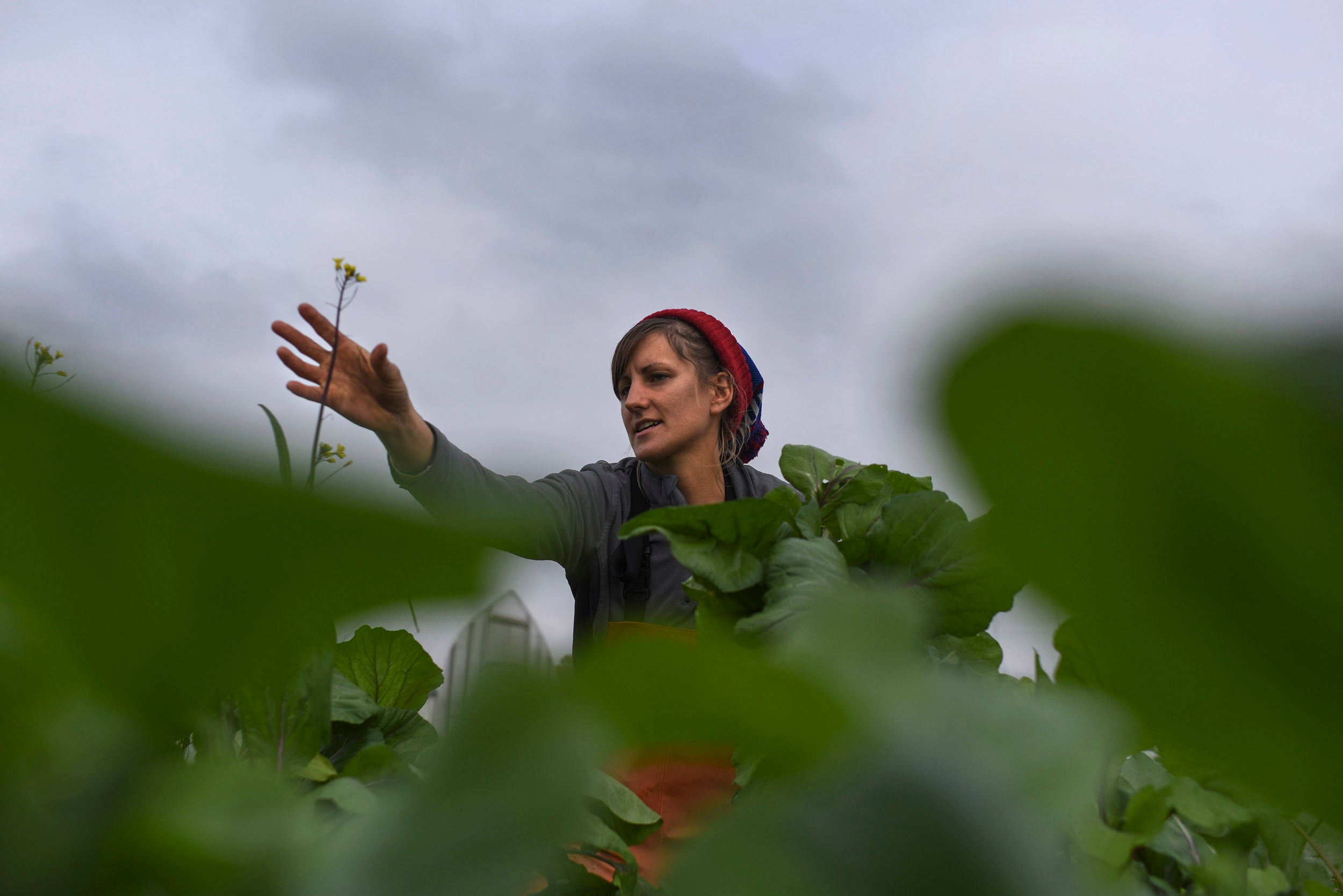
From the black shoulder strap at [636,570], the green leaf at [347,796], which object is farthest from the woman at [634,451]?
the green leaf at [347,796]

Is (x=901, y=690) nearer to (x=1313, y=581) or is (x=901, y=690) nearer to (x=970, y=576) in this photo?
(x=1313, y=581)

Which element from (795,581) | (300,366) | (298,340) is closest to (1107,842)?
(795,581)

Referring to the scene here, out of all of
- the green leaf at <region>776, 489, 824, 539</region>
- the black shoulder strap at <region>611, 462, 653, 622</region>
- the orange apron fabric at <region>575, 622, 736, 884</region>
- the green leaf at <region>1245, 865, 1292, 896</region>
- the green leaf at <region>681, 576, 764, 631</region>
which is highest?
the green leaf at <region>776, 489, 824, 539</region>

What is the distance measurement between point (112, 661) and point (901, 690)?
0.27ft

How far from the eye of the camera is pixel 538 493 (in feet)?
4.32

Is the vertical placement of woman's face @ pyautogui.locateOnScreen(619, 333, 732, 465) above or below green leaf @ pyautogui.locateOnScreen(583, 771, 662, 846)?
above

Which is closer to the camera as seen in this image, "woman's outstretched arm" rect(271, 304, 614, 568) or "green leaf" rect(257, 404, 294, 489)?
"green leaf" rect(257, 404, 294, 489)

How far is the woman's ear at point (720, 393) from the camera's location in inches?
76.8

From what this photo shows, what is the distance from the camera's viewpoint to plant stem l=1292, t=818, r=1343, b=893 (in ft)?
0.91

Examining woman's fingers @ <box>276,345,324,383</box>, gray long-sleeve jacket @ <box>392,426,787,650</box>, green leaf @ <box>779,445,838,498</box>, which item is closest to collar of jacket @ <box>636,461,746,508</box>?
gray long-sleeve jacket @ <box>392,426,787,650</box>

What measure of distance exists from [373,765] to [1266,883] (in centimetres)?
27

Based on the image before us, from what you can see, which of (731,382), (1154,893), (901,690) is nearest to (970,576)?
(1154,893)

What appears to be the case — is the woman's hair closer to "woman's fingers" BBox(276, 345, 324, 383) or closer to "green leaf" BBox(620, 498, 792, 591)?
"woman's fingers" BBox(276, 345, 324, 383)

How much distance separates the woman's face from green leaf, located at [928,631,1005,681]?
4.50ft
